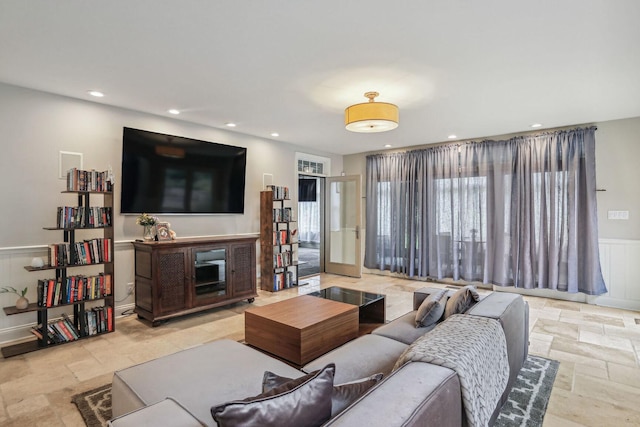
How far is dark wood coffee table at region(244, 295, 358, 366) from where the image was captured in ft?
7.99

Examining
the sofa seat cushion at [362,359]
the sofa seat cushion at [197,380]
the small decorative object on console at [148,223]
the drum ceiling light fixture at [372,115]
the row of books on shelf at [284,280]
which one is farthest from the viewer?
the row of books on shelf at [284,280]

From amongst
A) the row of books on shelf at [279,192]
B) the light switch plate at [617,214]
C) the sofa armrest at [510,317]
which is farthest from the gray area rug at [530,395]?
the row of books on shelf at [279,192]

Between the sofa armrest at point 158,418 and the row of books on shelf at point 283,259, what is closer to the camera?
A: the sofa armrest at point 158,418

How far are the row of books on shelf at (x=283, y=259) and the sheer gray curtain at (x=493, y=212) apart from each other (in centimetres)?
180

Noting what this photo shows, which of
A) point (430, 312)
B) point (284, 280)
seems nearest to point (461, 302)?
point (430, 312)

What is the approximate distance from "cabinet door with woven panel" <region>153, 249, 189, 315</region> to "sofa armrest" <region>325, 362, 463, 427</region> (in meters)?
3.25

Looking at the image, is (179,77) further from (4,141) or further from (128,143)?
(4,141)

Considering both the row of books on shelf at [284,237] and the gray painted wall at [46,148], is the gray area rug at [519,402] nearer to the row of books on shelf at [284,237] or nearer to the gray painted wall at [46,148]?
the gray painted wall at [46,148]

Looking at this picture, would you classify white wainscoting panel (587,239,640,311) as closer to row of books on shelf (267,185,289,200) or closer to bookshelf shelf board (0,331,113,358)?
row of books on shelf (267,185,289,200)

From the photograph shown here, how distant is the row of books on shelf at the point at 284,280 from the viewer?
534 cm

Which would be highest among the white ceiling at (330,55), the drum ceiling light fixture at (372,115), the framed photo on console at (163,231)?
the white ceiling at (330,55)

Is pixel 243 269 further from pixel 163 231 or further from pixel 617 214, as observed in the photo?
pixel 617 214

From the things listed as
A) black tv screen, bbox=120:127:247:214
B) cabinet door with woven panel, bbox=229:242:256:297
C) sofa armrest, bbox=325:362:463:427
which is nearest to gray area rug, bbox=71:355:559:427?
sofa armrest, bbox=325:362:463:427

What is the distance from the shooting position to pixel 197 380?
1.64 m
